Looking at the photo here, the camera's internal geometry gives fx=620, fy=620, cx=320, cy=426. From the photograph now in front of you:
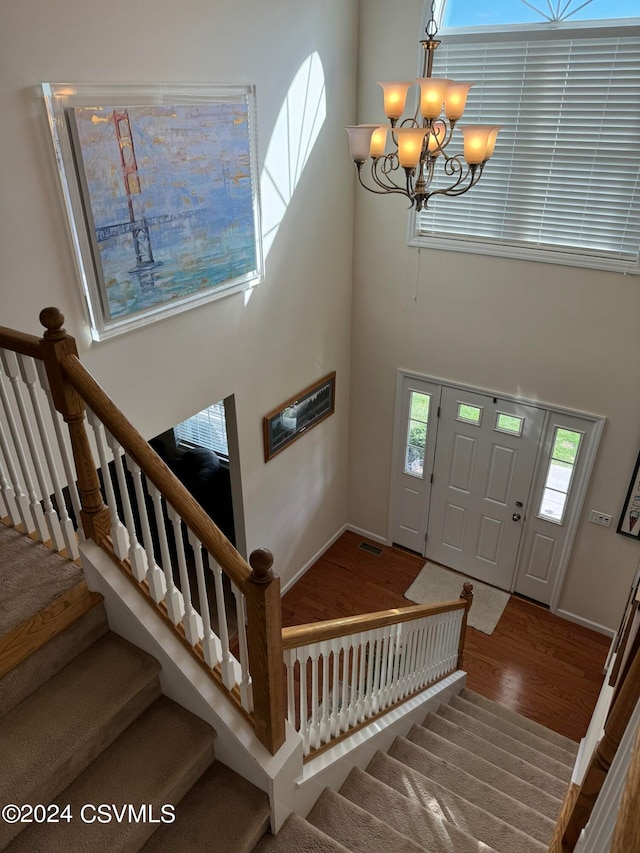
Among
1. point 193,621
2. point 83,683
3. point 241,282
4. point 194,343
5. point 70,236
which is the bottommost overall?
point 83,683

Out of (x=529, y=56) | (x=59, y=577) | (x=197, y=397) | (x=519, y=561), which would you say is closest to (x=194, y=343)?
(x=197, y=397)

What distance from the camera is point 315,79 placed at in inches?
177

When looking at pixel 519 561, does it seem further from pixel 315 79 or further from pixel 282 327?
pixel 315 79

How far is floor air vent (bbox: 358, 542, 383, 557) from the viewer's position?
660cm

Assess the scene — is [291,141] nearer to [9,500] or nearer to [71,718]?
[9,500]

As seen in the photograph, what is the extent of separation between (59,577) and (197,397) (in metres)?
1.94

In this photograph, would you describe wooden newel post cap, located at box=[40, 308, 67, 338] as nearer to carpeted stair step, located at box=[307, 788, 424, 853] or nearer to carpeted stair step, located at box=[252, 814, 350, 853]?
carpeted stair step, located at box=[252, 814, 350, 853]

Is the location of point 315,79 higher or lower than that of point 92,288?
higher

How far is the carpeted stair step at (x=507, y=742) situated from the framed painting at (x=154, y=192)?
10.8ft

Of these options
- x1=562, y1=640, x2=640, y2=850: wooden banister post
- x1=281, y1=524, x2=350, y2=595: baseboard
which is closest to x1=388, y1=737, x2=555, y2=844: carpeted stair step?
x1=562, y1=640, x2=640, y2=850: wooden banister post

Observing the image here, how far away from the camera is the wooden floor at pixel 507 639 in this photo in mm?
5008

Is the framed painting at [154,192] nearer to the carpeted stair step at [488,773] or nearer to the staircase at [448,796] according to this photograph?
the staircase at [448,796]

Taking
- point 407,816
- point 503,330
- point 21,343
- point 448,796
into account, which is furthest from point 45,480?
point 503,330

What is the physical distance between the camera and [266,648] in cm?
202
